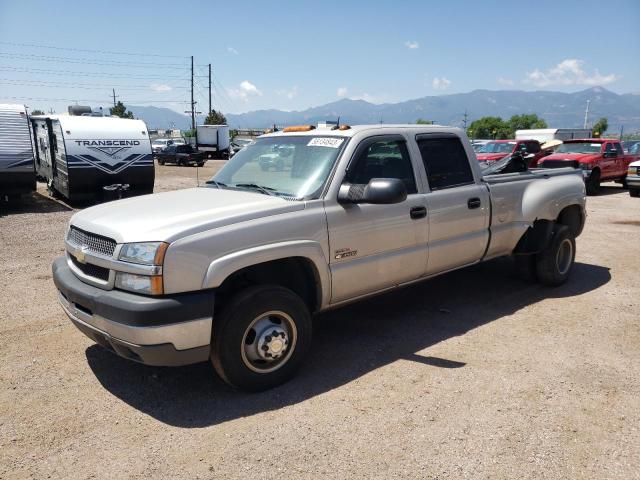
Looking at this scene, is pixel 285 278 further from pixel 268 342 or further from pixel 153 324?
pixel 153 324

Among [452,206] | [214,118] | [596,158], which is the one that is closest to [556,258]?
[452,206]

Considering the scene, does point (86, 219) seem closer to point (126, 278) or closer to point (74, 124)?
point (126, 278)

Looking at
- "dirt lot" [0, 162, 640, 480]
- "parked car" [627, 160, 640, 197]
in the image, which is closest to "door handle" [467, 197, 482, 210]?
"dirt lot" [0, 162, 640, 480]

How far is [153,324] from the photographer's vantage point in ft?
10.1

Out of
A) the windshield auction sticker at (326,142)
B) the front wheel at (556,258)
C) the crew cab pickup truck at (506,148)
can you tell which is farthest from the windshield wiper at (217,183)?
the crew cab pickup truck at (506,148)

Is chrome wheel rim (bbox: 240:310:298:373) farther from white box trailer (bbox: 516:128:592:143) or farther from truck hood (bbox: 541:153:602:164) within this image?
white box trailer (bbox: 516:128:592:143)

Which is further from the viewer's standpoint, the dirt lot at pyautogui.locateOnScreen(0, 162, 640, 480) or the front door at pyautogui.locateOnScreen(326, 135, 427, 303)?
the front door at pyautogui.locateOnScreen(326, 135, 427, 303)

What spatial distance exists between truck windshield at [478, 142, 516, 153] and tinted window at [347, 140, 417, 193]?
16.1 m

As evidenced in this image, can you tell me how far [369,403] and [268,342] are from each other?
2.67ft

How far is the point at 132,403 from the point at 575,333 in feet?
12.8

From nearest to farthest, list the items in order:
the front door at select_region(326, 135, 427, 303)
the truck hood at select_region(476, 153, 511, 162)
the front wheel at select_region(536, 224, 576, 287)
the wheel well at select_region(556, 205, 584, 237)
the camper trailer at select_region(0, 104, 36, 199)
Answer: the front door at select_region(326, 135, 427, 303) → the front wheel at select_region(536, 224, 576, 287) → the wheel well at select_region(556, 205, 584, 237) → the camper trailer at select_region(0, 104, 36, 199) → the truck hood at select_region(476, 153, 511, 162)

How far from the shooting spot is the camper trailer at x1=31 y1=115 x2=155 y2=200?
41.3 feet

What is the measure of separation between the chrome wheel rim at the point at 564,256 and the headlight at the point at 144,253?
4819 mm

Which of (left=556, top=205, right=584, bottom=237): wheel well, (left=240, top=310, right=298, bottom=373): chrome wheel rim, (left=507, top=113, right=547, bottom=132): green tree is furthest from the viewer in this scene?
(left=507, top=113, right=547, bottom=132): green tree
